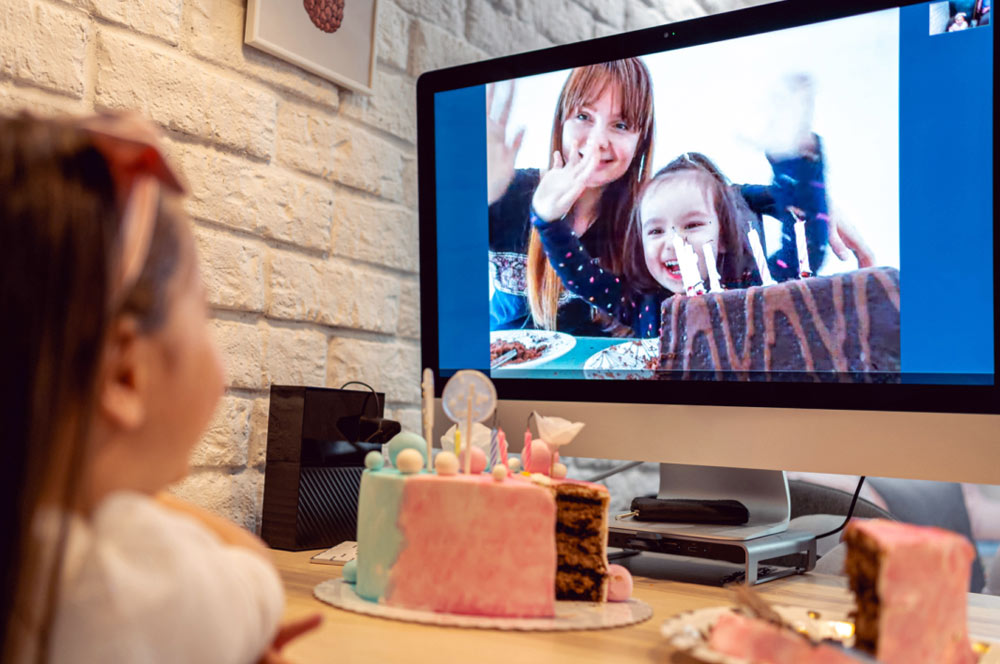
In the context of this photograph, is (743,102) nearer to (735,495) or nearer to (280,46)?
(735,495)

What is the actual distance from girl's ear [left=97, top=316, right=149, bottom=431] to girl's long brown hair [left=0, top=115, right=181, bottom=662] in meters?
0.02

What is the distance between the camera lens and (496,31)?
1.67 metres

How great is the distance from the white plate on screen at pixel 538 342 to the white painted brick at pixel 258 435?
337mm

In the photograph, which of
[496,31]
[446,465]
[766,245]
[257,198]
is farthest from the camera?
[496,31]

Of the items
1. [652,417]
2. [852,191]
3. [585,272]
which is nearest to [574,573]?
[652,417]

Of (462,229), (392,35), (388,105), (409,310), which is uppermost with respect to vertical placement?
(392,35)

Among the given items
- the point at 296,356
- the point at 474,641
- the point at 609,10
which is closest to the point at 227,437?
the point at 296,356

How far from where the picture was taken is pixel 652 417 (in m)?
1.06

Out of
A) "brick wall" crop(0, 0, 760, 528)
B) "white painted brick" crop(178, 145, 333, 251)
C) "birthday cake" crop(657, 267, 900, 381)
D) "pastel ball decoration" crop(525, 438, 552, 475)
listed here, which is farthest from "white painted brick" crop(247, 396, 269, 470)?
"birthday cake" crop(657, 267, 900, 381)

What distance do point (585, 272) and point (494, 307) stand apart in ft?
0.50

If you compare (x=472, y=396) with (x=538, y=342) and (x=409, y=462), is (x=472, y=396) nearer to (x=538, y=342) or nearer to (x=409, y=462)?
(x=409, y=462)

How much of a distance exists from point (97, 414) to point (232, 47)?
2.91ft

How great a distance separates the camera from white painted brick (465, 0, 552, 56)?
63.7 inches

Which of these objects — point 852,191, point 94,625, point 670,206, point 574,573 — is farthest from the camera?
point 670,206
